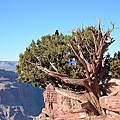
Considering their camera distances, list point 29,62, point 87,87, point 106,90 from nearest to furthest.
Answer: point 87,87 < point 106,90 < point 29,62

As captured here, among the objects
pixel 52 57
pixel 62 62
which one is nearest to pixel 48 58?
pixel 52 57

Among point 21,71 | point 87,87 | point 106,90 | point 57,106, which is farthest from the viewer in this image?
point 57,106

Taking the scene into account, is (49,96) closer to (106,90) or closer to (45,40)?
(45,40)

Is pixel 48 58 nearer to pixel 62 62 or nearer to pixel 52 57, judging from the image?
pixel 52 57

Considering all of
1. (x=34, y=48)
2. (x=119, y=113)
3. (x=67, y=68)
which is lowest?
(x=119, y=113)

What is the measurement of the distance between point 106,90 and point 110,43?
186 inches

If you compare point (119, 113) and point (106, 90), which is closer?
point (119, 113)

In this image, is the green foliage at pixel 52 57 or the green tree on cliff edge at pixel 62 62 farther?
the green foliage at pixel 52 57

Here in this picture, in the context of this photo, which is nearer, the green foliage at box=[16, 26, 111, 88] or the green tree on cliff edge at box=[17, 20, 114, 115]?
the green tree on cliff edge at box=[17, 20, 114, 115]

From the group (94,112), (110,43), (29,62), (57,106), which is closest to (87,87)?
(94,112)

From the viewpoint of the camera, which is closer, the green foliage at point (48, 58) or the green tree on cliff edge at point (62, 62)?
the green tree on cliff edge at point (62, 62)

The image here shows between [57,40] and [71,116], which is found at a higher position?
[57,40]

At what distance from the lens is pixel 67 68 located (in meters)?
28.7

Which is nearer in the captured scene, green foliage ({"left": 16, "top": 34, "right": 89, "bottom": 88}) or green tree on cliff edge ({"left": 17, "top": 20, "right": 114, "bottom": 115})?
green tree on cliff edge ({"left": 17, "top": 20, "right": 114, "bottom": 115})
